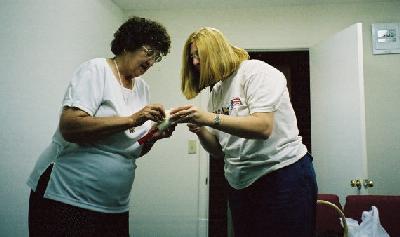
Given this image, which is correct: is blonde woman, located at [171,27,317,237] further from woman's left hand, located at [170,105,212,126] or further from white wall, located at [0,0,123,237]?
white wall, located at [0,0,123,237]

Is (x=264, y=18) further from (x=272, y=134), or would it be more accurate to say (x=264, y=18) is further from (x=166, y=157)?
(x=272, y=134)

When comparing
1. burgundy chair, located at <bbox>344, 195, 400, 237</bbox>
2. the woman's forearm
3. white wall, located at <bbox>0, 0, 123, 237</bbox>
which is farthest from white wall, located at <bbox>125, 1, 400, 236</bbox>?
the woman's forearm

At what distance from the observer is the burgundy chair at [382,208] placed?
205 cm

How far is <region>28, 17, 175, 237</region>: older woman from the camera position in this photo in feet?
3.21

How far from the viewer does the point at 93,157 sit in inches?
40.6

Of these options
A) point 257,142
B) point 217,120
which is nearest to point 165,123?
point 217,120

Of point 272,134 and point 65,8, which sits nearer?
point 272,134

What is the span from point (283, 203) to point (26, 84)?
5.59 feet

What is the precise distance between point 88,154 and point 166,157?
227cm

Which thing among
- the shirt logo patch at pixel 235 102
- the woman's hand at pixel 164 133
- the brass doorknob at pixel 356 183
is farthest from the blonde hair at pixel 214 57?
the brass doorknob at pixel 356 183

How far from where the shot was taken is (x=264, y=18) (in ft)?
10.8

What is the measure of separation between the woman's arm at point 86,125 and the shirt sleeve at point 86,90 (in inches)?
0.9

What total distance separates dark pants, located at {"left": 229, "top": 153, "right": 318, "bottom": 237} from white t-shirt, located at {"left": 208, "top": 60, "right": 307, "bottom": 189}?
0.04 m

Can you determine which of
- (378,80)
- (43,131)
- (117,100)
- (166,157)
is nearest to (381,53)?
(378,80)
